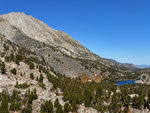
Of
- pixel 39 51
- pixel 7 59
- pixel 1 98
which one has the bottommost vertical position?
pixel 1 98

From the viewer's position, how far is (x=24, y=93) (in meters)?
46.9

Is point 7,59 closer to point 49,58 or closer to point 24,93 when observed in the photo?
point 24,93

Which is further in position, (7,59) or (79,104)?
(7,59)

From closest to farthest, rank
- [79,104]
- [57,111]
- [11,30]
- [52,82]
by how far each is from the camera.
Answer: [57,111] → [79,104] → [52,82] → [11,30]

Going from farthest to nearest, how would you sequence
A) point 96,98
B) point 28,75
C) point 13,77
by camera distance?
point 28,75
point 13,77
point 96,98

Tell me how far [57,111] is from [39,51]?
4833 inches

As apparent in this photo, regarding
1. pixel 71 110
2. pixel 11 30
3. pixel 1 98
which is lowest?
pixel 71 110

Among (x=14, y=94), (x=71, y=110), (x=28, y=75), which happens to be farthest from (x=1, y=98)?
Result: (x=28, y=75)

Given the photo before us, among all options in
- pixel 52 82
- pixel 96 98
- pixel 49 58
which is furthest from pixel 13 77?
pixel 49 58

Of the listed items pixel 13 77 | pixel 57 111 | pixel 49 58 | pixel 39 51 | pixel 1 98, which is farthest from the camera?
pixel 39 51

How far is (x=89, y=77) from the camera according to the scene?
14738 cm

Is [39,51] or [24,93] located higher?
[39,51]

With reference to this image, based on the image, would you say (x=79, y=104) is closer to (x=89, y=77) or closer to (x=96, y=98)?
(x=96, y=98)

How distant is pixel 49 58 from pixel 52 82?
7129cm
